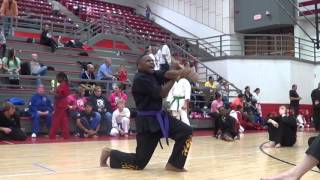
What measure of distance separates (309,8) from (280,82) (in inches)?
169

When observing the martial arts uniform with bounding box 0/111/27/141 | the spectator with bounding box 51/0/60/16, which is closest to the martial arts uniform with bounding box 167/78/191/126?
the martial arts uniform with bounding box 0/111/27/141

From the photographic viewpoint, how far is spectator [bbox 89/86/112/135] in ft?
39.5

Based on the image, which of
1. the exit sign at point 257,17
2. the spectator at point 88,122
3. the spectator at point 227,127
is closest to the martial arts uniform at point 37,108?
the spectator at point 88,122

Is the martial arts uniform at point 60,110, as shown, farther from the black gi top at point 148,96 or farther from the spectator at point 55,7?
the spectator at point 55,7

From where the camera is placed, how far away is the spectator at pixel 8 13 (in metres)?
15.4

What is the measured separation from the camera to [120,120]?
1236 cm

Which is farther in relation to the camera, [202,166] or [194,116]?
[194,116]

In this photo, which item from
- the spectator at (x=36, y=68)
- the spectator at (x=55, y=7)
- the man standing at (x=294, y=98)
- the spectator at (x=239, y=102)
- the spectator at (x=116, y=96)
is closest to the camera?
the spectator at (x=116, y=96)

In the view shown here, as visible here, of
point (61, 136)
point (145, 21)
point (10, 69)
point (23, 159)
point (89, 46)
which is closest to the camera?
point (23, 159)

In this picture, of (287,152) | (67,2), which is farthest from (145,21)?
(287,152)

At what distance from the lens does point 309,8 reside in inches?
807

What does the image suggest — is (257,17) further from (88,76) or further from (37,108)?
(37,108)

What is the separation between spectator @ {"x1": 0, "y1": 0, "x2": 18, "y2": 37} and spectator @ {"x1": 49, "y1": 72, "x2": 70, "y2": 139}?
17.7ft

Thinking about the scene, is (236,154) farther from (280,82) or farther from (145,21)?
(145,21)
